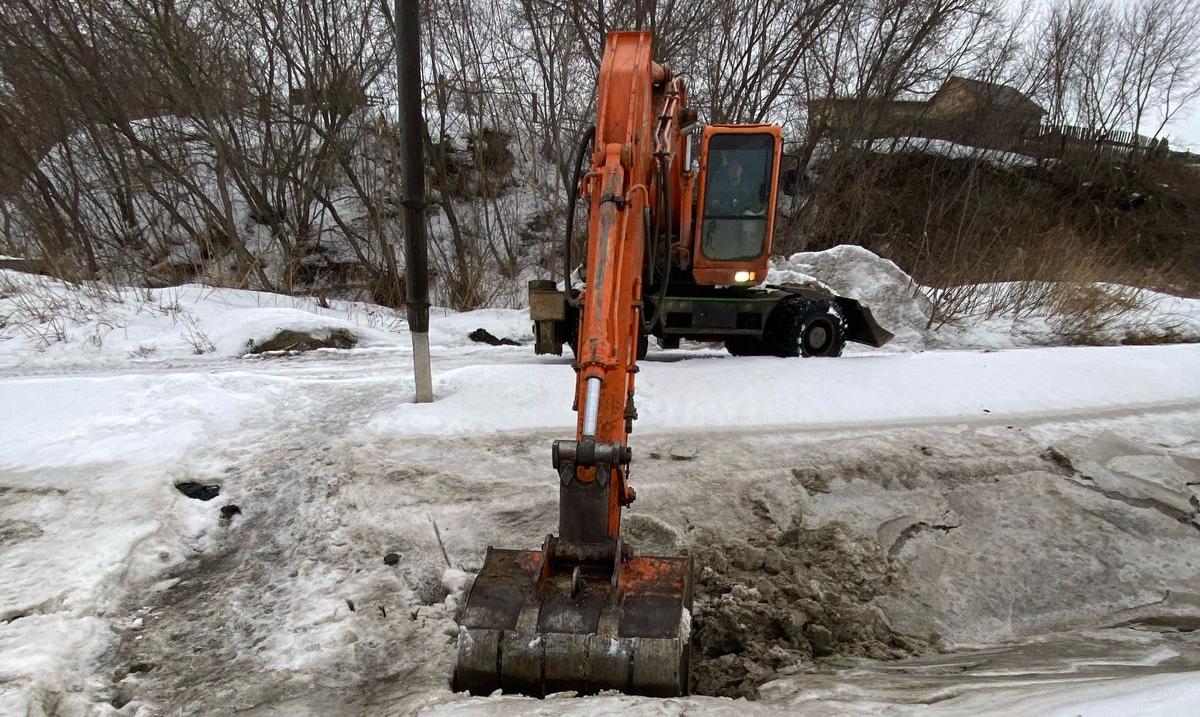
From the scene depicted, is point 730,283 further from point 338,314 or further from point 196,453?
point 338,314

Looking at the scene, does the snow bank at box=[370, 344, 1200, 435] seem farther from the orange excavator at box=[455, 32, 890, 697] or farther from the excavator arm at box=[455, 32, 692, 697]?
the excavator arm at box=[455, 32, 692, 697]

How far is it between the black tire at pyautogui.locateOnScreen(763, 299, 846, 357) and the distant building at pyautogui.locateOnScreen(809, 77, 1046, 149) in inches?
460

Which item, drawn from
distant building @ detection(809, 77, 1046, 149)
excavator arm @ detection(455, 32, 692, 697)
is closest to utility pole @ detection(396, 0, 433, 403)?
excavator arm @ detection(455, 32, 692, 697)

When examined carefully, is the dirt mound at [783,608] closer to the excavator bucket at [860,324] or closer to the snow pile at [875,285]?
the excavator bucket at [860,324]

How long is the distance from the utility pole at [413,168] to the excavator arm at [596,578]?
2.19 meters

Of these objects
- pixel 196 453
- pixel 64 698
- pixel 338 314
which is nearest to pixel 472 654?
pixel 64 698

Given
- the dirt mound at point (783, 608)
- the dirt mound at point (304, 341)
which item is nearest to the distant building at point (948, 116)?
the dirt mound at point (304, 341)

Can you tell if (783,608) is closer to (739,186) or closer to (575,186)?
(575,186)

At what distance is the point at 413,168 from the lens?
5074 mm

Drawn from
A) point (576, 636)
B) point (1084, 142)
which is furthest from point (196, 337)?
point (1084, 142)

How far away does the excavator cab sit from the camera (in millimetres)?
7086

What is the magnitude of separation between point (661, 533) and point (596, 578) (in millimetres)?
1269

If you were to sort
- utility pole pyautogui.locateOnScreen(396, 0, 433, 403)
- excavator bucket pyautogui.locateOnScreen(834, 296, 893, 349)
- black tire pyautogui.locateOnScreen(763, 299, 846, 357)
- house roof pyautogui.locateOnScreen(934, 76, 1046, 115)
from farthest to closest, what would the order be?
1. house roof pyautogui.locateOnScreen(934, 76, 1046, 115)
2. excavator bucket pyautogui.locateOnScreen(834, 296, 893, 349)
3. black tire pyautogui.locateOnScreen(763, 299, 846, 357)
4. utility pole pyautogui.locateOnScreen(396, 0, 433, 403)

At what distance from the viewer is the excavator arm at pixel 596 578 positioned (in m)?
2.55
